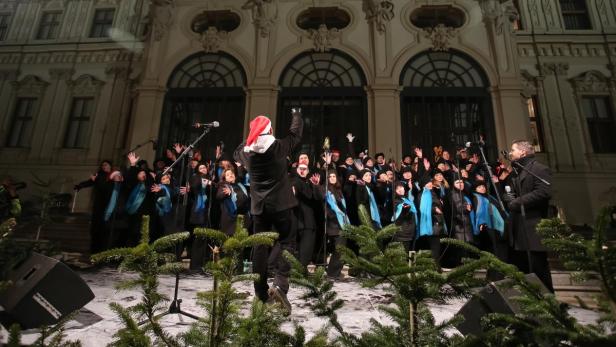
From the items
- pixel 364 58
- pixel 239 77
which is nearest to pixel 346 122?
pixel 364 58

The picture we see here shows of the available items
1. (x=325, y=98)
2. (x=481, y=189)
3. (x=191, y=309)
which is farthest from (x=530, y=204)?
(x=325, y=98)

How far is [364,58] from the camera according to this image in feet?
41.9

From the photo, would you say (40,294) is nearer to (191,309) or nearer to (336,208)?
(191,309)

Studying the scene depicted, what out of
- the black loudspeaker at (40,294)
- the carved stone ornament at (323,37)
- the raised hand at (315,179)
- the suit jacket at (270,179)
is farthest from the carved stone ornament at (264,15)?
the black loudspeaker at (40,294)

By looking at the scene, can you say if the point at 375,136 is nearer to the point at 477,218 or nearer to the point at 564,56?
the point at 477,218

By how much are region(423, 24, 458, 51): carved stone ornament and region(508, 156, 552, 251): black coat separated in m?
9.74

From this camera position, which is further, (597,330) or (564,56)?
(564,56)

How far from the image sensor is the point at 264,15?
13.4 m

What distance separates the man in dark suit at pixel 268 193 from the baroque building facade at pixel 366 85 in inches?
331

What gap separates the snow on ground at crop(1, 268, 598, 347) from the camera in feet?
9.25

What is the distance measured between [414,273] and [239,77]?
12928mm

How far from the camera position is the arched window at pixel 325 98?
12.3m

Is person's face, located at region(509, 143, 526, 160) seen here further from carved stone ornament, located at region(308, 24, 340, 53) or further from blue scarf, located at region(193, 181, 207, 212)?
carved stone ornament, located at region(308, 24, 340, 53)

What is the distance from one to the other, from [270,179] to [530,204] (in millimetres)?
3249
